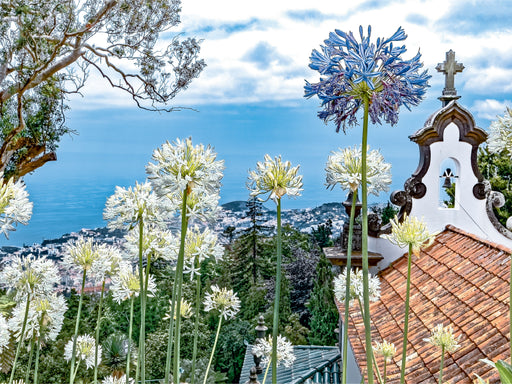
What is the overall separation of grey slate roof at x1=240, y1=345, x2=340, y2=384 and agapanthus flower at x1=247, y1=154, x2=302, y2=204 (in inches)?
196

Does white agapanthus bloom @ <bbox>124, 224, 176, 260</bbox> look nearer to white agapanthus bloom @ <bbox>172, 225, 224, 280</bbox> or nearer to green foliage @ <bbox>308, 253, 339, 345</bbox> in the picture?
white agapanthus bloom @ <bbox>172, 225, 224, 280</bbox>

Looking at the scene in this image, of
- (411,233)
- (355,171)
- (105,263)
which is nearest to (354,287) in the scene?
(411,233)

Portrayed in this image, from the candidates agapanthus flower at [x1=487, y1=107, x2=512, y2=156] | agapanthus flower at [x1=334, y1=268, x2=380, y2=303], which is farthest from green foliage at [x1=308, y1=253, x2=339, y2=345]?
agapanthus flower at [x1=487, y1=107, x2=512, y2=156]

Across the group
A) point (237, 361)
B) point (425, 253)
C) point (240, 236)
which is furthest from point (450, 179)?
point (237, 361)

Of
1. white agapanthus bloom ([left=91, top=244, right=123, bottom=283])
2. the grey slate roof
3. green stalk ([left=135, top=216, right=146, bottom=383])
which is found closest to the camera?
green stalk ([left=135, top=216, right=146, bottom=383])

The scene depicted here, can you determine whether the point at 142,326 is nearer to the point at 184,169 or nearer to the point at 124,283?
the point at 184,169

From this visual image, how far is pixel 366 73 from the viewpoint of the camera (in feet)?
3.14

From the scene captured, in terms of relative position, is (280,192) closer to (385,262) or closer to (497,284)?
(497,284)

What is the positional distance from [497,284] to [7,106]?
10.2 meters

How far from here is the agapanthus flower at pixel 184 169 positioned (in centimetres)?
94

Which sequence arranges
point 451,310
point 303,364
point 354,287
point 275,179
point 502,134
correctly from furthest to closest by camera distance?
point 303,364 < point 451,310 < point 354,287 < point 502,134 < point 275,179

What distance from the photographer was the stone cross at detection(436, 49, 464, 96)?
5.93 m

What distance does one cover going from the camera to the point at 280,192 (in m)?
1.02

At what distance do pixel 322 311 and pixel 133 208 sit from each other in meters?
7.76
